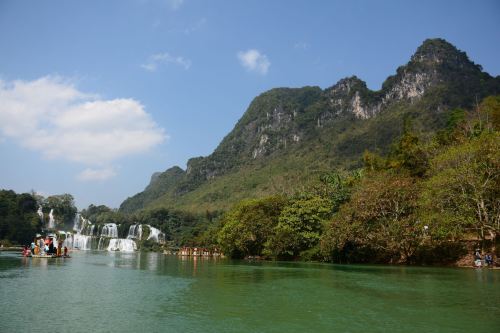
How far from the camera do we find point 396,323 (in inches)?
425

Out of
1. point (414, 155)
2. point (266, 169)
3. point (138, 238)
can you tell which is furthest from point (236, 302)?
point (266, 169)

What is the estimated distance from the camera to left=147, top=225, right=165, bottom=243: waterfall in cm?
11088

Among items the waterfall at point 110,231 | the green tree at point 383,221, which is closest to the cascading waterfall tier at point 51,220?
the waterfall at point 110,231

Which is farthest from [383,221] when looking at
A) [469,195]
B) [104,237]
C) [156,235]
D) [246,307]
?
[156,235]

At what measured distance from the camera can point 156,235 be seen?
112750mm

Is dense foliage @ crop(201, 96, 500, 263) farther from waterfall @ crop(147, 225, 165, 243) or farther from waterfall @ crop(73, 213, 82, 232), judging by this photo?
waterfall @ crop(73, 213, 82, 232)

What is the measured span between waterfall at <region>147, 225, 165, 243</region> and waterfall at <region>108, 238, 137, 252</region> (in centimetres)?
1011

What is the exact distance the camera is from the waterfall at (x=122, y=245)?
97.0 meters

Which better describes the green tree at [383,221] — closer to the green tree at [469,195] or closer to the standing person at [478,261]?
the green tree at [469,195]

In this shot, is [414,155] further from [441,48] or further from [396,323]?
[441,48]

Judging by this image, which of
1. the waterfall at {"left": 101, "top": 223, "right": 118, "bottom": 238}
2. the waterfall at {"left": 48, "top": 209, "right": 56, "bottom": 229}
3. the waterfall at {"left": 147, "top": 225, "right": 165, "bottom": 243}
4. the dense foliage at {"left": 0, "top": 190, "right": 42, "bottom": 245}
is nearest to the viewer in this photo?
the dense foliage at {"left": 0, "top": 190, "right": 42, "bottom": 245}

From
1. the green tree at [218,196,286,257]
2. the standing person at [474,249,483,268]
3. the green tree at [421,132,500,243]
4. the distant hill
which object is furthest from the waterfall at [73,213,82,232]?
the standing person at [474,249,483,268]

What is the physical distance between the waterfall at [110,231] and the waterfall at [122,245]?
795cm

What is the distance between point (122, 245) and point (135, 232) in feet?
36.0
